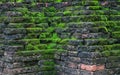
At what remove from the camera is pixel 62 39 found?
743cm

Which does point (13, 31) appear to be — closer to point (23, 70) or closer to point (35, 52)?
point (35, 52)

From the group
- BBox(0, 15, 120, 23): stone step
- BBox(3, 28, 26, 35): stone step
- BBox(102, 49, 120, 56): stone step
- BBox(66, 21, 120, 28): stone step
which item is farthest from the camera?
BBox(3, 28, 26, 35): stone step

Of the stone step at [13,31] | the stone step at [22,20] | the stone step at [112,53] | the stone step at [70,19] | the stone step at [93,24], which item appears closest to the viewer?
the stone step at [112,53]

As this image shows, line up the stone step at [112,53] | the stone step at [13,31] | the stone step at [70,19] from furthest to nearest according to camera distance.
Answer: the stone step at [13,31], the stone step at [70,19], the stone step at [112,53]

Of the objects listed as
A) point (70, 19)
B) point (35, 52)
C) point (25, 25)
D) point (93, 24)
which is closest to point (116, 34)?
point (93, 24)

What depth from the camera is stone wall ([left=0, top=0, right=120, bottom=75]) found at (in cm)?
675

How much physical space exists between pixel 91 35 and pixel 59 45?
996mm

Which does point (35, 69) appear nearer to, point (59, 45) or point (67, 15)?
point (59, 45)

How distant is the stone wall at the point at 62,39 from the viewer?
6.75m

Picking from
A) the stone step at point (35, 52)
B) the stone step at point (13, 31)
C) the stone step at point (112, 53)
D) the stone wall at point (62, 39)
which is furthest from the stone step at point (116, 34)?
the stone step at point (13, 31)

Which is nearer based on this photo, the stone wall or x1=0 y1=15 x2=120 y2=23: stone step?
the stone wall

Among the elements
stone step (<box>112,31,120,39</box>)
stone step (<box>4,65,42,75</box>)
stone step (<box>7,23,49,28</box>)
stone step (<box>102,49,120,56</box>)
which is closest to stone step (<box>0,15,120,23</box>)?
stone step (<box>7,23,49,28</box>)

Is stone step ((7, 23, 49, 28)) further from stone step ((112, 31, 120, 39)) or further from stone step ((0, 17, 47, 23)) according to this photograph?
stone step ((112, 31, 120, 39))

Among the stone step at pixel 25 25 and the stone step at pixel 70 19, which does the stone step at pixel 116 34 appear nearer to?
the stone step at pixel 70 19
